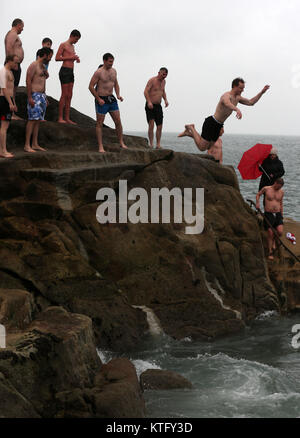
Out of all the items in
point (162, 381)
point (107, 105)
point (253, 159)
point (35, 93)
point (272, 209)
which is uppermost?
point (35, 93)

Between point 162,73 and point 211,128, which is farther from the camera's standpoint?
point 162,73

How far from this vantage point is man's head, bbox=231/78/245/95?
492 inches

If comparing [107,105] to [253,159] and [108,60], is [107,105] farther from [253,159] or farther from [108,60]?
[253,159]

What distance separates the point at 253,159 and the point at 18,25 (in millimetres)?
5931

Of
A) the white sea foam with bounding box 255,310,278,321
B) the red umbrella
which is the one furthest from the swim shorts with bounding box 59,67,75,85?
the white sea foam with bounding box 255,310,278,321

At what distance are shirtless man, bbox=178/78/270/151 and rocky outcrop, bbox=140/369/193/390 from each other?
17.0 feet

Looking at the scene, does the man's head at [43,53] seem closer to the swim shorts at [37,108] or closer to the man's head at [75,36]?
the swim shorts at [37,108]

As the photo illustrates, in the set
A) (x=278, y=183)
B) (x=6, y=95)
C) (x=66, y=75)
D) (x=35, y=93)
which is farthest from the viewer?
(x=278, y=183)

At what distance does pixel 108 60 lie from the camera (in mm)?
12062

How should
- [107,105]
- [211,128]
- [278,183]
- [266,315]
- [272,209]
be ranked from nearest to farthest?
1. [107,105]
2. [266,315]
3. [211,128]
4. [278,183]
5. [272,209]

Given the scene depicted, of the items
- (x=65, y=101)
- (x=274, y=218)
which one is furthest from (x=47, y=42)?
(x=274, y=218)

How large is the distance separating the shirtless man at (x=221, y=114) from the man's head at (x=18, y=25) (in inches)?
154

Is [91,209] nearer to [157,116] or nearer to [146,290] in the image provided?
[146,290]
